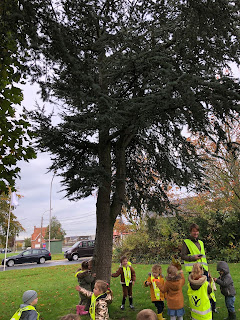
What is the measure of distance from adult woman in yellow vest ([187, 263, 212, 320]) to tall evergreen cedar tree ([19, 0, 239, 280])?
2695mm

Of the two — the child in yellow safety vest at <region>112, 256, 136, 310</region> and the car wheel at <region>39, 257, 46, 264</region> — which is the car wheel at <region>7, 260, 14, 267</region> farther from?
the child in yellow safety vest at <region>112, 256, 136, 310</region>

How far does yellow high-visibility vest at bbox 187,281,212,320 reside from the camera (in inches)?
180

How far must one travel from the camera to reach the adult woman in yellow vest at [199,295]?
4570 millimetres

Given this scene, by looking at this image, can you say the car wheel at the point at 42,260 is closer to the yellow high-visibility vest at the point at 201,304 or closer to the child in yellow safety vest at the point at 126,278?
the child in yellow safety vest at the point at 126,278

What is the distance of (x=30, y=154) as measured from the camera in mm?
4441

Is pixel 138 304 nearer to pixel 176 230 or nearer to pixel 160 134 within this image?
pixel 160 134

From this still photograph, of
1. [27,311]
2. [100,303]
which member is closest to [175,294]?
[100,303]

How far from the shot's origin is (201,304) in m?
4.59

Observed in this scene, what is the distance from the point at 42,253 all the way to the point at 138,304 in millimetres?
19965

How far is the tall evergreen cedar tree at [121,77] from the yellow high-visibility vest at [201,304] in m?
2.73

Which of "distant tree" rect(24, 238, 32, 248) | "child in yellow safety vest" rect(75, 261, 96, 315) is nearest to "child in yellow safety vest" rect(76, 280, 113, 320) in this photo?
"child in yellow safety vest" rect(75, 261, 96, 315)

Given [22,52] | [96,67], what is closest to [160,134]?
[96,67]

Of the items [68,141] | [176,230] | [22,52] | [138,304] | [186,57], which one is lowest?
[138,304]

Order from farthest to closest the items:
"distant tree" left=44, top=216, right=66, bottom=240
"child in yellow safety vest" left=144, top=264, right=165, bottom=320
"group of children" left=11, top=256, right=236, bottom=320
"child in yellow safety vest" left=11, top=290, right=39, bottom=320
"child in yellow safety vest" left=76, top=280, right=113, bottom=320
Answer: "distant tree" left=44, top=216, right=66, bottom=240 → "child in yellow safety vest" left=144, top=264, right=165, bottom=320 → "child in yellow safety vest" left=76, top=280, right=113, bottom=320 → "group of children" left=11, top=256, right=236, bottom=320 → "child in yellow safety vest" left=11, top=290, right=39, bottom=320
